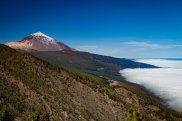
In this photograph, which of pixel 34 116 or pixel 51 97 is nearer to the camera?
pixel 34 116

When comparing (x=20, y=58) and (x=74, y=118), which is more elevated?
(x=20, y=58)

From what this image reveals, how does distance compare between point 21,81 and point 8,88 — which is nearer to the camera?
point 8,88

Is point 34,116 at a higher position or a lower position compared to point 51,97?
lower

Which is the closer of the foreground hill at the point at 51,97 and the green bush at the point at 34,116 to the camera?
the green bush at the point at 34,116

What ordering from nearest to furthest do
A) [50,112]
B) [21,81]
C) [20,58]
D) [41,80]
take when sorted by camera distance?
[50,112]
[21,81]
[41,80]
[20,58]

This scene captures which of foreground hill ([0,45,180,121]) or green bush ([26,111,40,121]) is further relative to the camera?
foreground hill ([0,45,180,121])

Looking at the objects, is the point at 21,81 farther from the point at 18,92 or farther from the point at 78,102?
the point at 78,102

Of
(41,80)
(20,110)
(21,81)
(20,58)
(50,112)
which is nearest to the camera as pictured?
(20,110)

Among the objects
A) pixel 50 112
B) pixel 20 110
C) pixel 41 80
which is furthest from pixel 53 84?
pixel 20 110
